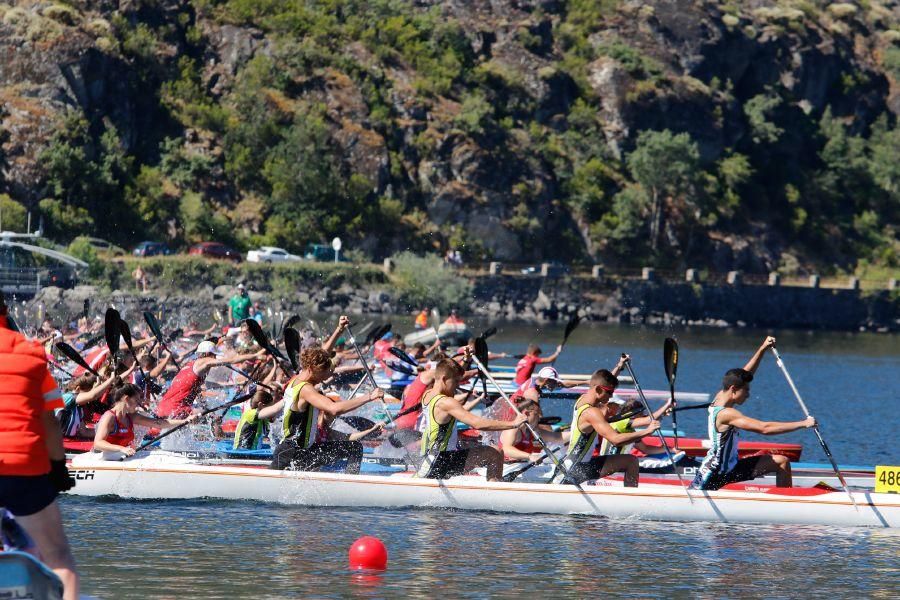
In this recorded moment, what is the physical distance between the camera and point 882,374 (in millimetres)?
53219

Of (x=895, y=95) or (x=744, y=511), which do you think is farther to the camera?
(x=895, y=95)

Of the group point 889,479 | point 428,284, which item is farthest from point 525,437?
point 428,284

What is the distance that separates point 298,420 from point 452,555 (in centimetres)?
297

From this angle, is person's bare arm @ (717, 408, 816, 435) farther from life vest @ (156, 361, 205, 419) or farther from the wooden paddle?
the wooden paddle

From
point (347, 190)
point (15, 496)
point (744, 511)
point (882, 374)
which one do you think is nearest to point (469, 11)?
point (347, 190)

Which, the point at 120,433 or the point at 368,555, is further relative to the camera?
the point at 120,433

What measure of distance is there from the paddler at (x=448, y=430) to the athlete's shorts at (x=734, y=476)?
2.29m

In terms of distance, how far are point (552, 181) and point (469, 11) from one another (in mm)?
18603

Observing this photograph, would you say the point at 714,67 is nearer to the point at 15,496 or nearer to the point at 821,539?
the point at 821,539

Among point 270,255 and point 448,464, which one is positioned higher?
point 270,255

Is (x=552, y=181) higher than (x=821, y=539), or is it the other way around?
(x=552, y=181)

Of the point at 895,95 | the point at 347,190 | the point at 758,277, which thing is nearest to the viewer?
the point at 347,190

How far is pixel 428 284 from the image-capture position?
80000 mm

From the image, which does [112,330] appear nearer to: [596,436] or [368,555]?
[596,436]
